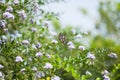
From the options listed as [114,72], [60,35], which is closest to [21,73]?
[60,35]

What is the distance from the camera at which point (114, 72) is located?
468 cm

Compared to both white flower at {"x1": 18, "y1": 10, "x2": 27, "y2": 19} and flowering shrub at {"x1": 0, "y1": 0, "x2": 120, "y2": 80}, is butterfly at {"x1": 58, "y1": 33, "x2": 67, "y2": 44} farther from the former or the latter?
white flower at {"x1": 18, "y1": 10, "x2": 27, "y2": 19}

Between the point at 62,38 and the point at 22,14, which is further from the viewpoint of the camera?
the point at 62,38

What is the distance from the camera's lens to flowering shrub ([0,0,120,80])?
173 inches

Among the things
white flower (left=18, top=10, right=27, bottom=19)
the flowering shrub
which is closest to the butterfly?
the flowering shrub

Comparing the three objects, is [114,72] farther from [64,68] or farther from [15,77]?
[15,77]

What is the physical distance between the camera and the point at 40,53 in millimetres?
4520

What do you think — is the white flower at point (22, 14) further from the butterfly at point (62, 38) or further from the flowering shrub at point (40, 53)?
the butterfly at point (62, 38)

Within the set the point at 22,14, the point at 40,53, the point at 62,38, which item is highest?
the point at 22,14

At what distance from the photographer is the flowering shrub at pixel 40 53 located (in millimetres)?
4398

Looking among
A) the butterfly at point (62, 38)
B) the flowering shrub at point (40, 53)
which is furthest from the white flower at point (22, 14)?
the butterfly at point (62, 38)

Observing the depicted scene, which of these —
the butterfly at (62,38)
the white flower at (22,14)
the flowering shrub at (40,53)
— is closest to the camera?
the flowering shrub at (40,53)

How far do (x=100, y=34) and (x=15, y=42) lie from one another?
8.31 m

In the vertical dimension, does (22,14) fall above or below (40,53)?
above
